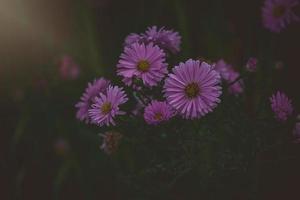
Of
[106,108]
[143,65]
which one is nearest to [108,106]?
[106,108]

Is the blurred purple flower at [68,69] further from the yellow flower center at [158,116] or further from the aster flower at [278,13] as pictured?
the yellow flower center at [158,116]

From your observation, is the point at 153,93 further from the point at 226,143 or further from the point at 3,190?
the point at 3,190

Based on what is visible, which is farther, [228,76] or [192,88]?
[228,76]

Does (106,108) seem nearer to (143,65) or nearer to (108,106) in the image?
(108,106)

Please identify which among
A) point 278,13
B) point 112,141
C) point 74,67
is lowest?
point 112,141

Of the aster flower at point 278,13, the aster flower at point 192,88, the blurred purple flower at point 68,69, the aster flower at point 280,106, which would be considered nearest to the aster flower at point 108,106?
the aster flower at point 192,88

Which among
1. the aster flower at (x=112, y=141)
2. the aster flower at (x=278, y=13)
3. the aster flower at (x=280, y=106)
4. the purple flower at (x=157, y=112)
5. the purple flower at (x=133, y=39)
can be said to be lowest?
the aster flower at (x=112, y=141)

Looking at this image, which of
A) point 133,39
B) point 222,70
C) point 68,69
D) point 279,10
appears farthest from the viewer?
point 68,69

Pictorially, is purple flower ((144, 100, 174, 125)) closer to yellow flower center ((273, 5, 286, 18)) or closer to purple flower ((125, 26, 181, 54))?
purple flower ((125, 26, 181, 54))
